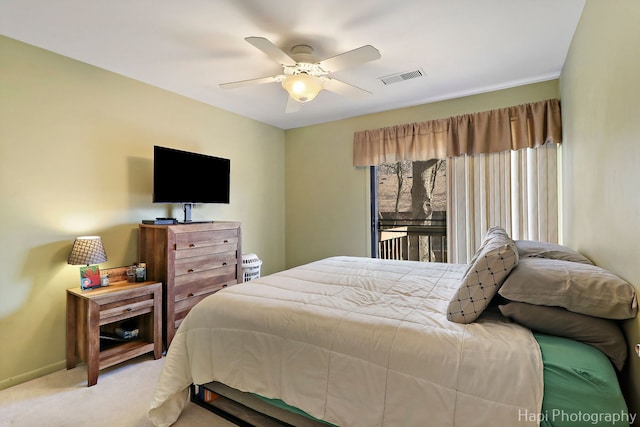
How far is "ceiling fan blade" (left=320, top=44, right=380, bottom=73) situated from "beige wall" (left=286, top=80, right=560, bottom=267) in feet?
6.25

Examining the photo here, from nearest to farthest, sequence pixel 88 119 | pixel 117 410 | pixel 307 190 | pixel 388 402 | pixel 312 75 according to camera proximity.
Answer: pixel 388 402, pixel 117 410, pixel 312 75, pixel 88 119, pixel 307 190

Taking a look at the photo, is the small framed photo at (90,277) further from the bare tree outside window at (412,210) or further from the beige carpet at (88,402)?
the bare tree outside window at (412,210)

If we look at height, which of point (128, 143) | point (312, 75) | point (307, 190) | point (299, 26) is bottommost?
point (307, 190)

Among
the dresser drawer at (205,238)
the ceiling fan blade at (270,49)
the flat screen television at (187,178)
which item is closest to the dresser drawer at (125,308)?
the dresser drawer at (205,238)

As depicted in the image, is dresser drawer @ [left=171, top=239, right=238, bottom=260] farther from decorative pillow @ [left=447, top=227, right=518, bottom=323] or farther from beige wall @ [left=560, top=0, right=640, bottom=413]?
beige wall @ [left=560, top=0, right=640, bottom=413]

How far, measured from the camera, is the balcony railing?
4.38 meters

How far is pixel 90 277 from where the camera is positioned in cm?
246

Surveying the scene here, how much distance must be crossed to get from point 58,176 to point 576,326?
3.60 m

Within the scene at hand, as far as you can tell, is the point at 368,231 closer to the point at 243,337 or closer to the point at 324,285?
the point at 324,285

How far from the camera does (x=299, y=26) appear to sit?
214 centimetres

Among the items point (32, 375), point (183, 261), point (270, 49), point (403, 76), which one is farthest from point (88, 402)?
point (403, 76)

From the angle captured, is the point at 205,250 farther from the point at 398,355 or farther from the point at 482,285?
the point at 482,285

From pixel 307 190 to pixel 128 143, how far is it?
2445mm

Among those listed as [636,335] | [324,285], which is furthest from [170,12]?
[636,335]
